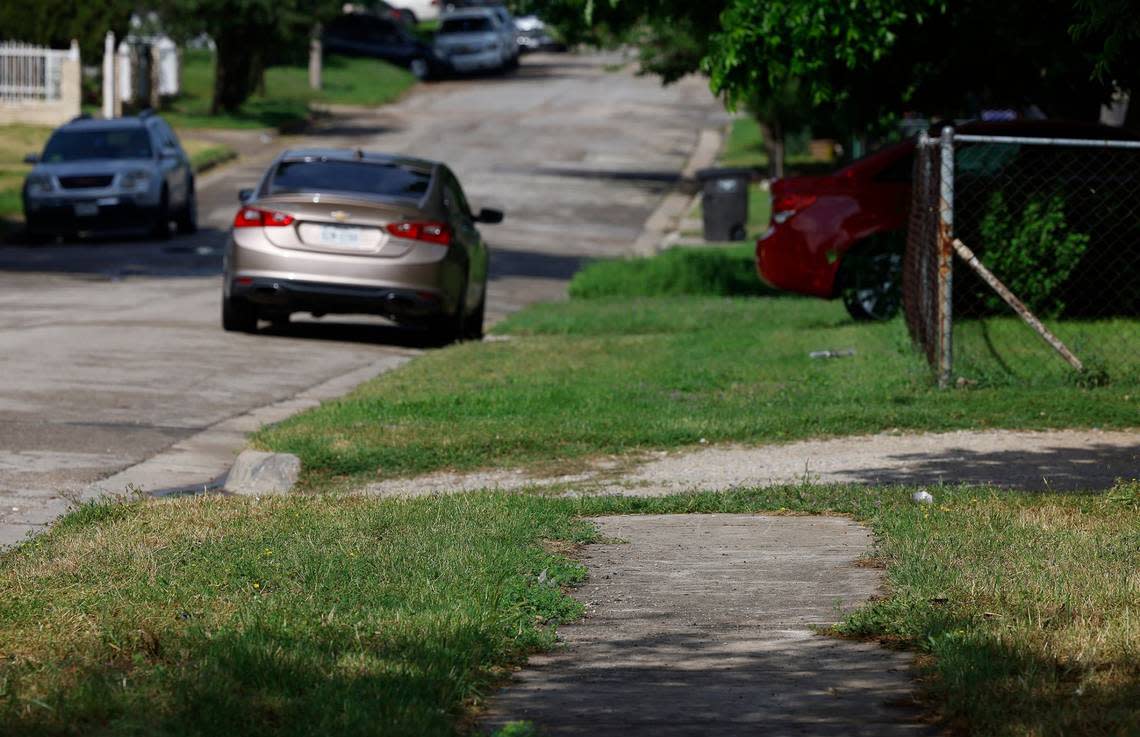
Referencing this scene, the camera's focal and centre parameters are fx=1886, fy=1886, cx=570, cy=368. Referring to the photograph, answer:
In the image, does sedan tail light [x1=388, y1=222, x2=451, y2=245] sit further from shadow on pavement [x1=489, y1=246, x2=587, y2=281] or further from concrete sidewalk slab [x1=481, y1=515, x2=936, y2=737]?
shadow on pavement [x1=489, y1=246, x2=587, y2=281]

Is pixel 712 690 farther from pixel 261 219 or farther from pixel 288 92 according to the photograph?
pixel 288 92

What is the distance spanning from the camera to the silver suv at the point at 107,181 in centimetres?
2670

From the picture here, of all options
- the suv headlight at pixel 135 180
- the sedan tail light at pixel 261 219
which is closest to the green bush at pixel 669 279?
the sedan tail light at pixel 261 219

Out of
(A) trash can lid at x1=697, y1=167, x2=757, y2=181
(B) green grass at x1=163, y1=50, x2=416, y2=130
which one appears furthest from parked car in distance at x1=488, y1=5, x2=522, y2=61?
(A) trash can lid at x1=697, y1=167, x2=757, y2=181

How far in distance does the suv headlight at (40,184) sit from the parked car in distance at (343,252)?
1139 centimetres

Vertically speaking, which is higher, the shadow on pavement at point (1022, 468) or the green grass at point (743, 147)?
the shadow on pavement at point (1022, 468)

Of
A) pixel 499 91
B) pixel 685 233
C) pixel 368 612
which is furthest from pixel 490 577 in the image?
pixel 499 91

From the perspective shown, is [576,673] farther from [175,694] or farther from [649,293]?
[649,293]

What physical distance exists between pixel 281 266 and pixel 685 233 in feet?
58.0

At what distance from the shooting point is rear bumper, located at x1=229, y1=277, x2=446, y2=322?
51.8ft

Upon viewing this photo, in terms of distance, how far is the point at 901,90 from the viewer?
735 inches

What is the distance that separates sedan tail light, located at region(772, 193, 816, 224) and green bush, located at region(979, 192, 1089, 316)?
8.05 feet

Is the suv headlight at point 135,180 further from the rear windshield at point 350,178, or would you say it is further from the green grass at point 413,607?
the green grass at point 413,607

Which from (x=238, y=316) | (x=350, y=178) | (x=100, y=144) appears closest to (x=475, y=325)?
(x=350, y=178)
